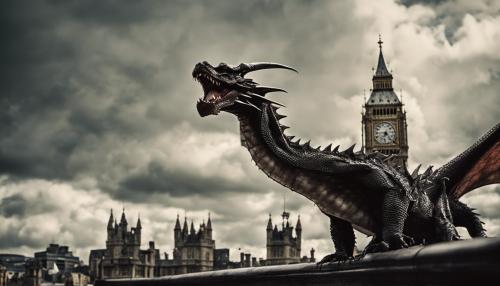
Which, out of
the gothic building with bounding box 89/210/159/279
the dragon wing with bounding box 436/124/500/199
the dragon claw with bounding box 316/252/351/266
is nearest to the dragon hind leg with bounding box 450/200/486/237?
the dragon wing with bounding box 436/124/500/199

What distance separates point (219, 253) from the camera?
9006 centimetres

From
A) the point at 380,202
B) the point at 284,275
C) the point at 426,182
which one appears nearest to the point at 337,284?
the point at 284,275

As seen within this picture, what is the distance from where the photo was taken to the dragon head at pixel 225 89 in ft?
20.1

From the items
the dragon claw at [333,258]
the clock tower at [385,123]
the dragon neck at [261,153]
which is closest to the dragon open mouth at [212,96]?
the dragon neck at [261,153]

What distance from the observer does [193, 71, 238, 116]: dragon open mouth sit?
6.12m

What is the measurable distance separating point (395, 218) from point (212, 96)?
1961 millimetres

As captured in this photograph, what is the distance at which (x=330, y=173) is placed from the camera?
6.14 m

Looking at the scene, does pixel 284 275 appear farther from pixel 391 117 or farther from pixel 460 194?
pixel 391 117

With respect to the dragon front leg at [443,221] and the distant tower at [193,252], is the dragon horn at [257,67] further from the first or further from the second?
the distant tower at [193,252]

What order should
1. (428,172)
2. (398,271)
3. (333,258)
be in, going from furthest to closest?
(428,172) < (333,258) < (398,271)

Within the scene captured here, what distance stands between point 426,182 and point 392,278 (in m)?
3.70

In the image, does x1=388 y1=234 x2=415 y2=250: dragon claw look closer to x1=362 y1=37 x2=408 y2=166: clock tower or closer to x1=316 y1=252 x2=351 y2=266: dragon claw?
x1=316 y1=252 x2=351 y2=266: dragon claw

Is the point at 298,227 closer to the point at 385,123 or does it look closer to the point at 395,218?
the point at 385,123

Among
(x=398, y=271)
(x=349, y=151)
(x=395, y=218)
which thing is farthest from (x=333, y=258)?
(x=398, y=271)
